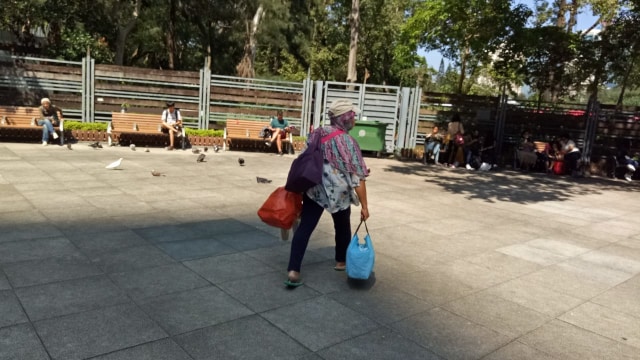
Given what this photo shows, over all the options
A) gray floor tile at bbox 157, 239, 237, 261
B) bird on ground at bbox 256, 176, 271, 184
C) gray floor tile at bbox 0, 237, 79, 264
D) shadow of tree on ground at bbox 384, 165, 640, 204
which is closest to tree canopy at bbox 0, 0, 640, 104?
shadow of tree on ground at bbox 384, 165, 640, 204

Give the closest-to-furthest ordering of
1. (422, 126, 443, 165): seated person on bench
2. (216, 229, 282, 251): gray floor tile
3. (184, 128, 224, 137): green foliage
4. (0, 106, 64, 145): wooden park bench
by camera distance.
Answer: (216, 229, 282, 251): gray floor tile
(0, 106, 64, 145): wooden park bench
(184, 128, 224, 137): green foliage
(422, 126, 443, 165): seated person on bench

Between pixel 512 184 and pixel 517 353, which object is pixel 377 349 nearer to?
pixel 517 353

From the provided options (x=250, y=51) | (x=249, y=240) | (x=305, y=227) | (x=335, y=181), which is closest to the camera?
(x=335, y=181)

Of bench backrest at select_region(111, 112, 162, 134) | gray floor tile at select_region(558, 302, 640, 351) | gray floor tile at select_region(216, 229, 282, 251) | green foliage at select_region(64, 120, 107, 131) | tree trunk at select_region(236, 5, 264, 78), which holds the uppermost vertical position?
tree trunk at select_region(236, 5, 264, 78)

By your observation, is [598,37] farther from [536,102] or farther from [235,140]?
[235,140]

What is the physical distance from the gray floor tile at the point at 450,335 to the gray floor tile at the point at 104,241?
2.98 m

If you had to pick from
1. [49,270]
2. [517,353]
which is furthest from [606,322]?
[49,270]

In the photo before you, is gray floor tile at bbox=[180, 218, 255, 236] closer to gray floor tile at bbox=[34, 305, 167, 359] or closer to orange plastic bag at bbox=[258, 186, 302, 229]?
orange plastic bag at bbox=[258, 186, 302, 229]

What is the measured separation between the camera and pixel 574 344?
11.8 ft

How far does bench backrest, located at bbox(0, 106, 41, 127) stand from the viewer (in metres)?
12.4

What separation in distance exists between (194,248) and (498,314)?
10.0 feet

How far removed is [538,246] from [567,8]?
15431 mm

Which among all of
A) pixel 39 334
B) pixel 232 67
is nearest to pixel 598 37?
pixel 39 334

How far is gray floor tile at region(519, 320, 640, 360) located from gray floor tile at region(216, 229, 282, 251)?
2903 millimetres
